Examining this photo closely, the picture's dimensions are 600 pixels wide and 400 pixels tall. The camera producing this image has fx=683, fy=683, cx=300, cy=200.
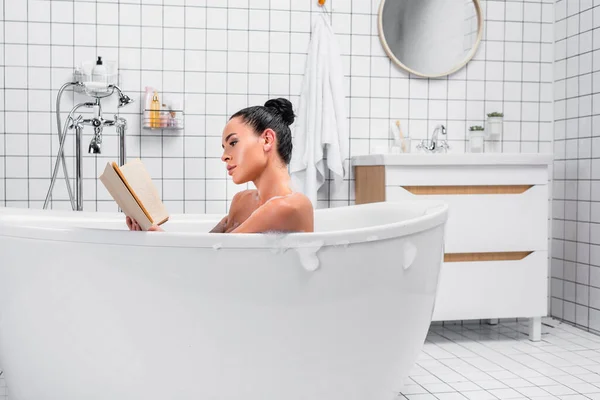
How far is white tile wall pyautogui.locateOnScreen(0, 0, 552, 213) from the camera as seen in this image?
10.5ft

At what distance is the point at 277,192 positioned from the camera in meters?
1.87

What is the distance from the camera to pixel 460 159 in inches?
119

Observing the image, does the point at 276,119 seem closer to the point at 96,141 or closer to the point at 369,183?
the point at 96,141

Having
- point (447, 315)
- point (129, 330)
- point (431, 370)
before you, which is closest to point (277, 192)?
point (129, 330)

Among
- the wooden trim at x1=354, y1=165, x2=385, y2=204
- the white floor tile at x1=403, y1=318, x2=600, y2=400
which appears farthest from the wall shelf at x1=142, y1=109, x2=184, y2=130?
the white floor tile at x1=403, y1=318, x2=600, y2=400

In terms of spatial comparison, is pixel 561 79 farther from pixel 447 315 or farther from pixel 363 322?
pixel 363 322

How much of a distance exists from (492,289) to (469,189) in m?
0.47

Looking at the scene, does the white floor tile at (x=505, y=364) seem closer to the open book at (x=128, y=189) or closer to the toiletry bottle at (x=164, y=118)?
the open book at (x=128, y=189)

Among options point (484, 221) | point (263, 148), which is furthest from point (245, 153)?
point (484, 221)

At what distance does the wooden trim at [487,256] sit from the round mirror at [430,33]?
101cm

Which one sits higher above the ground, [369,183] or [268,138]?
[268,138]

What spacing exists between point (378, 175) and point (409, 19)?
940mm

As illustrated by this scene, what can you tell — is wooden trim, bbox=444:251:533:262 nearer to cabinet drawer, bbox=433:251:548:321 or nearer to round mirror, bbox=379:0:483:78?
cabinet drawer, bbox=433:251:548:321

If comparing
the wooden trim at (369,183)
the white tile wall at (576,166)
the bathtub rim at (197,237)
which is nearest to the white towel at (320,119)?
the wooden trim at (369,183)
